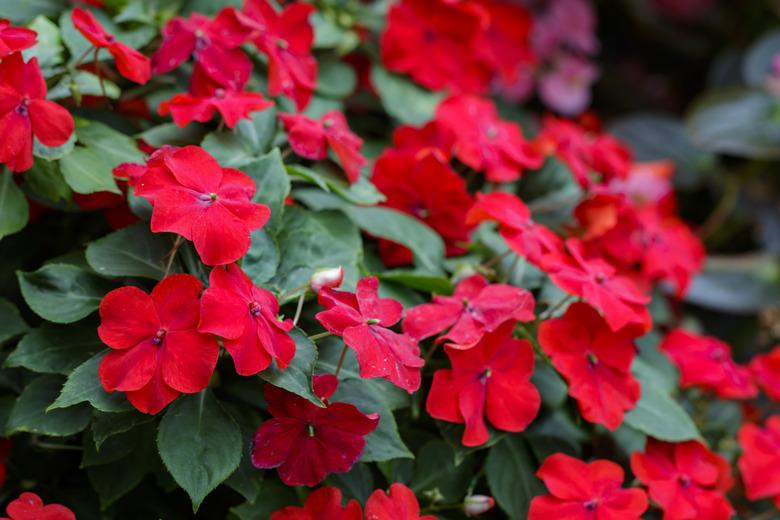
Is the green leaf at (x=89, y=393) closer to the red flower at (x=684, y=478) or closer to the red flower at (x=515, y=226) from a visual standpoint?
the red flower at (x=515, y=226)

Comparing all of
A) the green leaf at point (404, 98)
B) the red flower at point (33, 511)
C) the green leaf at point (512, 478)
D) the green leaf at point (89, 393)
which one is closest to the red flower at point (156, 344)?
the green leaf at point (89, 393)

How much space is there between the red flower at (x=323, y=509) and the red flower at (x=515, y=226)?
1.05ft

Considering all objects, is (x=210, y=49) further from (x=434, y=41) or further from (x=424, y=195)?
(x=434, y=41)

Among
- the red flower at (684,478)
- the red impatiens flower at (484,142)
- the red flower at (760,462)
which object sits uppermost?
the red impatiens flower at (484,142)

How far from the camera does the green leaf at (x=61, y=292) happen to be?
2.52 ft

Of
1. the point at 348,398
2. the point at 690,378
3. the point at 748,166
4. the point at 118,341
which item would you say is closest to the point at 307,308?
the point at 348,398

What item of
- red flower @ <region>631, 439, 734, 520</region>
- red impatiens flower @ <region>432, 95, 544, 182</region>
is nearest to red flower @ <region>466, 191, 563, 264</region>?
red impatiens flower @ <region>432, 95, 544, 182</region>

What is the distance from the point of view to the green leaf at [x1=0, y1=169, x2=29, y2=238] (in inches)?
33.0

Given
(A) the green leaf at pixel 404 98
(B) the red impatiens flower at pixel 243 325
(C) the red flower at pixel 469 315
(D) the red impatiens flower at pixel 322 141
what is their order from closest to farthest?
(B) the red impatiens flower at pixel 243 325 < (C) the red flower at pixel 469 315 < (D) the red impatiens flower at pixel 322 141 < (A) the green leaf at pixel 404 98

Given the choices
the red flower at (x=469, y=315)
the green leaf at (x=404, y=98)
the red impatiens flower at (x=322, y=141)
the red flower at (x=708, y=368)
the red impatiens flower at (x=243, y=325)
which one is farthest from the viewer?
the green leaf at (x=404, y=98)

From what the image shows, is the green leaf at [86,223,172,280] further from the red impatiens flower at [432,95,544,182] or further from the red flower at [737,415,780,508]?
the red flower at [737,415,780,508]

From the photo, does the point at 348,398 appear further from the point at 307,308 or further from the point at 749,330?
the point at 749,330

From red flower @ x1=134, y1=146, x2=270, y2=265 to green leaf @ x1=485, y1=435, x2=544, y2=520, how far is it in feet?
1.23

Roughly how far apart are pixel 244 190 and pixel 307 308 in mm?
161
